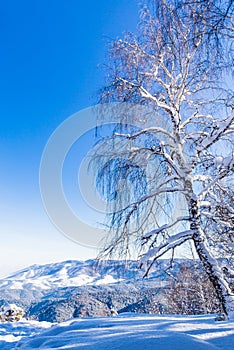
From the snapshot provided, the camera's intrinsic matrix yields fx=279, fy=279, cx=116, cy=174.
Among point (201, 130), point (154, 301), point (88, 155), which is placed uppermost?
point (201, 130)

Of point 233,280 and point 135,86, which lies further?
point 135,86

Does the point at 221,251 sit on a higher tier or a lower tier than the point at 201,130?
lower

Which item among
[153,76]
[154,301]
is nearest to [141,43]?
[153,76]

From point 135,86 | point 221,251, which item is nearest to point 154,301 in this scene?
point 221,251

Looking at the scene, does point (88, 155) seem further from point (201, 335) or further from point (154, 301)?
point (154, 301)

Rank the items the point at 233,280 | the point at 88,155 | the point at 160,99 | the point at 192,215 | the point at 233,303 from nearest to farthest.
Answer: the point at 233,303 < the point at 233,280 < the point at 192,215 < the point at 88,155 < the point at 160,99

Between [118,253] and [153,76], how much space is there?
2.87m

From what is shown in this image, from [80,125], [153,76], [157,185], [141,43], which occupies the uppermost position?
[141,43]

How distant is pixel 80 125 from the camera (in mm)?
5324

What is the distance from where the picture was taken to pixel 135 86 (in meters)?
4.38

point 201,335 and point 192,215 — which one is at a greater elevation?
point 192,215

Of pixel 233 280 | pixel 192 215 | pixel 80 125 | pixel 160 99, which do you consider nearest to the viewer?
pixel 233 280

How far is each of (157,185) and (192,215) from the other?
681 mm

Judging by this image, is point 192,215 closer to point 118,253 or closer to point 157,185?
point 157,185
